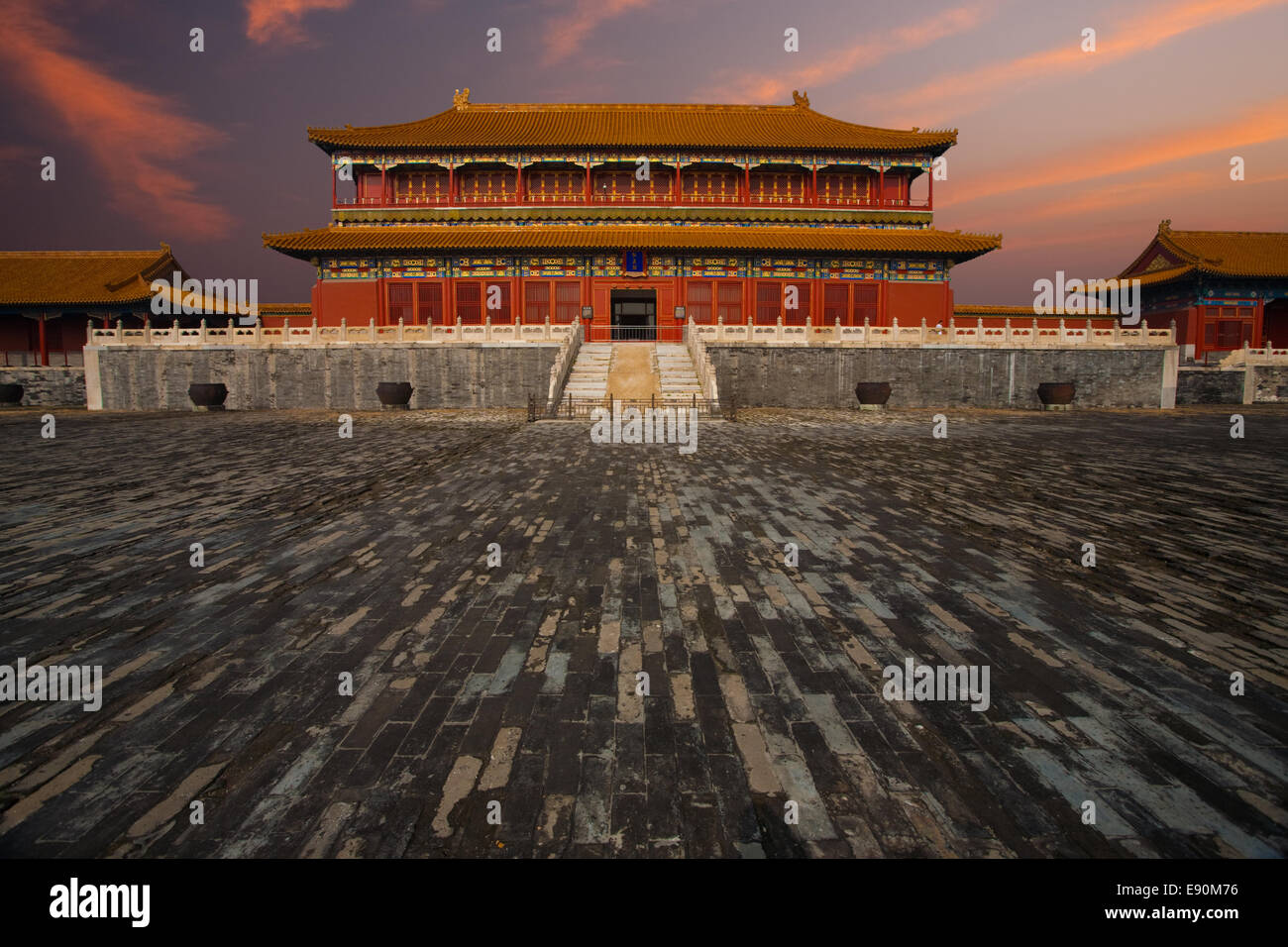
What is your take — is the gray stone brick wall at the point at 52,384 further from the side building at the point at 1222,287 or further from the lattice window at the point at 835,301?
the side building at the point at 1222,287

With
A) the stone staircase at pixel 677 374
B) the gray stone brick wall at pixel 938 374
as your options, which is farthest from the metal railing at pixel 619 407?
the gray stone brick wall at pixel 938 374

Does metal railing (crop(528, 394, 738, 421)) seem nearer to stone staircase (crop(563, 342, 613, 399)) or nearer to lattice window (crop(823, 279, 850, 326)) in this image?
stone staircase (crop(563, 342, 613, 399))

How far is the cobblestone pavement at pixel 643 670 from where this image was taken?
95.3 inches

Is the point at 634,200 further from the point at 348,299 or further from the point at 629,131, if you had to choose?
the point at 348,299

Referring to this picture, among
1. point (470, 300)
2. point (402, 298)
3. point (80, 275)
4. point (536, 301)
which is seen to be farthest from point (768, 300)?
point (80, 275)

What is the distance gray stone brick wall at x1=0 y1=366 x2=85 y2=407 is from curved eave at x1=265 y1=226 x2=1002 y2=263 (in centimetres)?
1069

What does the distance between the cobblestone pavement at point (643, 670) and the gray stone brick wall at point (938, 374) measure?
15.1 m

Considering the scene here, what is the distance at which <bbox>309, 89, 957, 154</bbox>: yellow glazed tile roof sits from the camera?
3041 cm

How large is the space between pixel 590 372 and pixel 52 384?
2500 centimetres

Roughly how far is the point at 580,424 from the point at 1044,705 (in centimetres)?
1416

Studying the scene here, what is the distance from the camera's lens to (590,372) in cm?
2255

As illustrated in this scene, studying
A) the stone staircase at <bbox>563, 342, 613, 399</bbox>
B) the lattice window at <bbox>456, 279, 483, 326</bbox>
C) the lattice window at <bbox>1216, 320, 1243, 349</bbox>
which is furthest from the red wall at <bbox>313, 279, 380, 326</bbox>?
the lattice window at <bbox>1216, 320, 1243, 349</bbox>

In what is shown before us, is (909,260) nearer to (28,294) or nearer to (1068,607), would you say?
(1068,607)
